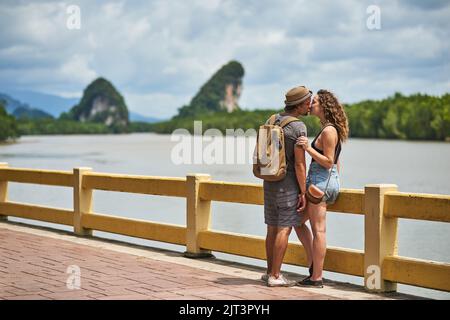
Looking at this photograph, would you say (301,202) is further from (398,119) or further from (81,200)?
(398,119)

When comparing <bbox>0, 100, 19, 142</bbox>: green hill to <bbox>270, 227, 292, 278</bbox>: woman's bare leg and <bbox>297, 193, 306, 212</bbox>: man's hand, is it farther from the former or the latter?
<bbox>297, 193, 306, 212</bbox>: man's hand

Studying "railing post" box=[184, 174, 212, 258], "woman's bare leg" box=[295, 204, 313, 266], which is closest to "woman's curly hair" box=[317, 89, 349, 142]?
"woman's bare leg" box=[295, 204, 313, 266]

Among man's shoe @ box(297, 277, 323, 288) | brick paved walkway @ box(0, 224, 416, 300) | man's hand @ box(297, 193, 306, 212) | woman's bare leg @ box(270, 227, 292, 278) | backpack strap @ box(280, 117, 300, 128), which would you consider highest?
backpack strap @ box(280, 117, 300, 128)

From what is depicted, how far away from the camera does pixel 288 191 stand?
26.9 ft

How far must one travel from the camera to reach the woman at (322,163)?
802cm

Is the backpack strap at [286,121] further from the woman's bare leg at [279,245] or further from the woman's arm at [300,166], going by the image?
the woman's bare leg at [279,245]

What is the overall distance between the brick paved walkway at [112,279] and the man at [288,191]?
1.21 ft

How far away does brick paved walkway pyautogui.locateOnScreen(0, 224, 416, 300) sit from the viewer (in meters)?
7.80

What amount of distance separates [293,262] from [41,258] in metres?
3.16

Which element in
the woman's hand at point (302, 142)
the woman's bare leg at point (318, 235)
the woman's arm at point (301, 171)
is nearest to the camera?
the woman's hand at point (302, 142)

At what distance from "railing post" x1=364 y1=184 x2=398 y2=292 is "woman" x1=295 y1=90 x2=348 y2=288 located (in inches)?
14.9

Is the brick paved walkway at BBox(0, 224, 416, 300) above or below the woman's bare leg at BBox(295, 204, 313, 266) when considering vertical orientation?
below

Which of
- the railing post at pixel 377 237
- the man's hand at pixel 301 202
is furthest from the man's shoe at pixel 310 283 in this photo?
the man's hand at pixel 301 202

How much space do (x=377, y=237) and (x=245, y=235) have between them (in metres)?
2.10
